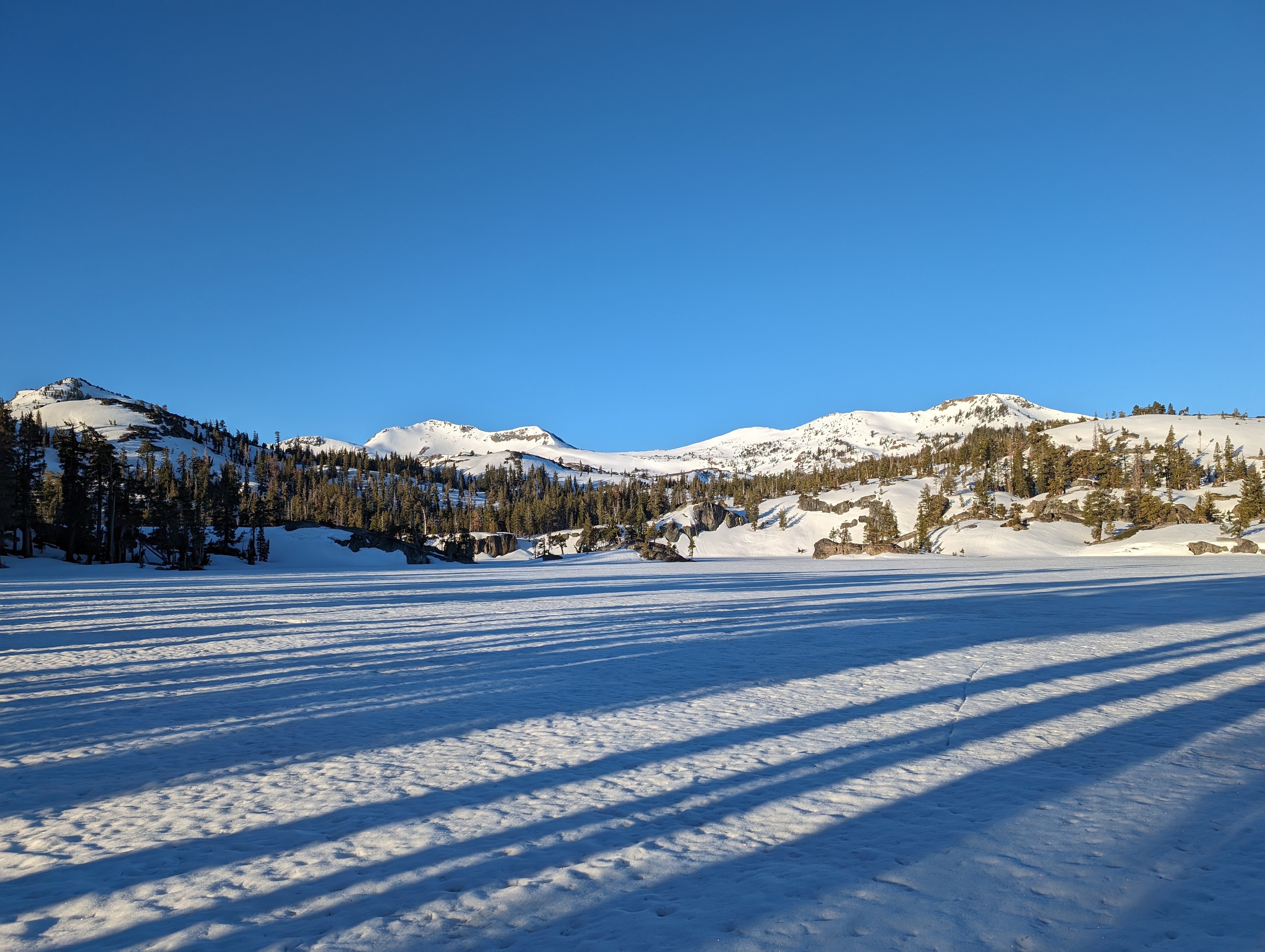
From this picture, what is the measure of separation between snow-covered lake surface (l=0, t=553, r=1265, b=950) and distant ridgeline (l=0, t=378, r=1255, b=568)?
49.7 meters

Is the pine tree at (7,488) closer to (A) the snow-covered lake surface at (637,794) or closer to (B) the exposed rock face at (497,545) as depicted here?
(A) the snow-covered lake surface at (637,794)

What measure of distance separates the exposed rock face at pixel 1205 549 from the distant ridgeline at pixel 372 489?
863 inches

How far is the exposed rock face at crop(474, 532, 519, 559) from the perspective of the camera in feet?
401

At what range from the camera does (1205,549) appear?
5566 cm

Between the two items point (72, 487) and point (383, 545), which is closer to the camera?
point (72, 487)

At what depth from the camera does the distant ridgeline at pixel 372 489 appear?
56.8 metres

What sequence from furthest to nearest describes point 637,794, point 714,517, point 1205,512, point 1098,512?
1. point 714,517
2. point 1205,512
3. point 1098,512
4. point 637,794

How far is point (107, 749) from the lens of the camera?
22.6 feet

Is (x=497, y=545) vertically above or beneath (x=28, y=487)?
beneath

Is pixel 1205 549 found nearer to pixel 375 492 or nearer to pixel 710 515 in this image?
pixel 710 515

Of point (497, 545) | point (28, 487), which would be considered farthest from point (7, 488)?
point (497, 545)

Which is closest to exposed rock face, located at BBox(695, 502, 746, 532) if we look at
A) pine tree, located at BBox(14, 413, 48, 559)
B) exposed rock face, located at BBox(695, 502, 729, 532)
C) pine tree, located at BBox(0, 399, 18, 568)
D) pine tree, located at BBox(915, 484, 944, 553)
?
exposed rock face, located at BBox(695, 502, 729, 532)

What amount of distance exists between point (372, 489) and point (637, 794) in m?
176

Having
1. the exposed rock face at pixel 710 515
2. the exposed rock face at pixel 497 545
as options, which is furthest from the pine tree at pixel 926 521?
the exposed rock face at pixel 497 545
